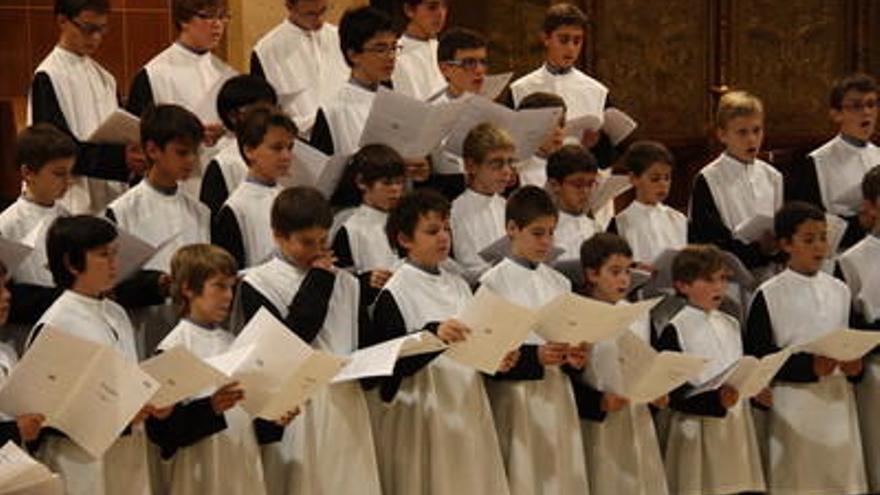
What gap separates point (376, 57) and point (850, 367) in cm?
208

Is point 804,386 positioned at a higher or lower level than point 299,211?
lower

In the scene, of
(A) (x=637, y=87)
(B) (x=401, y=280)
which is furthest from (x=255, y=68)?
(A) (x=637, y=87)

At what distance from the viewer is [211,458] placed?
5.30 m

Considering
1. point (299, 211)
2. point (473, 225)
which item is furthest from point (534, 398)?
point (299, 211)

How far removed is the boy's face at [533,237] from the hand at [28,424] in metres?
1.90

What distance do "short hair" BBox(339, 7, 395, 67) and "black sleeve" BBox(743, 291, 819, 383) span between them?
1.70 m

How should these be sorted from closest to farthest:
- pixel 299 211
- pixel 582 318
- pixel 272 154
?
pixel 299 211 < pixel 582 318 < pixel 272 154

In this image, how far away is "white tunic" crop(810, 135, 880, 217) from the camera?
7379mm

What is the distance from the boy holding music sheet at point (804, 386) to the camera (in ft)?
21.9

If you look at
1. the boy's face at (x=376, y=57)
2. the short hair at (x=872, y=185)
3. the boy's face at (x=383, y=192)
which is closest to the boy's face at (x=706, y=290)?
the short hair at (x=872, y=185)

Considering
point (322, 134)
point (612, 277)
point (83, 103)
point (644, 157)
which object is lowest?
point (612, 277)

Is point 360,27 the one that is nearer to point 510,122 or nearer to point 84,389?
point 510,122

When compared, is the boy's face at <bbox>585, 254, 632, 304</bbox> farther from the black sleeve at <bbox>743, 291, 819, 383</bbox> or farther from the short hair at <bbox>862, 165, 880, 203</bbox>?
the short hair at <bbox>862, 165, 880, 203</bbox>

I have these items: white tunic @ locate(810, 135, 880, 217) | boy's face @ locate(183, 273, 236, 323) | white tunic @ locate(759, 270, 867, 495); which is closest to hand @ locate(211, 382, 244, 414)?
boy's face @ locate(183, 273, 236, 323)
